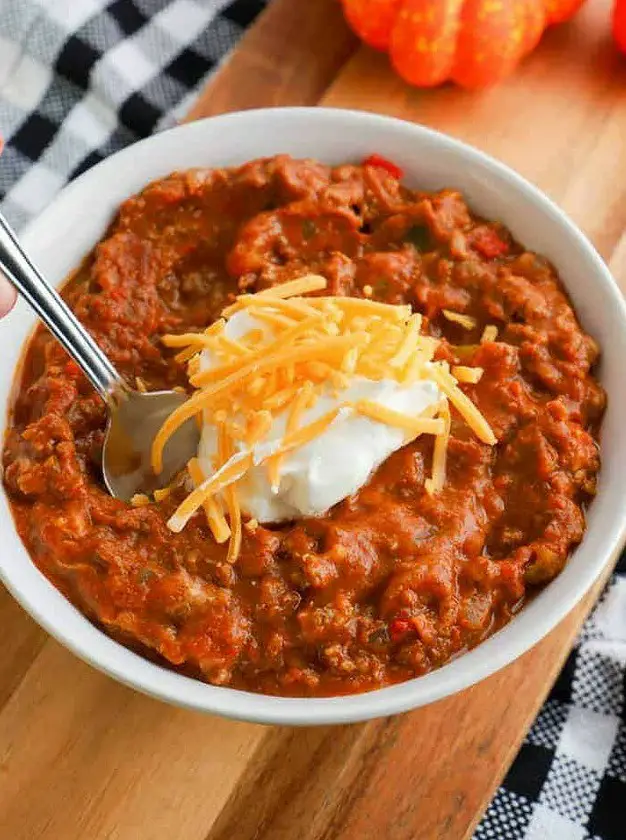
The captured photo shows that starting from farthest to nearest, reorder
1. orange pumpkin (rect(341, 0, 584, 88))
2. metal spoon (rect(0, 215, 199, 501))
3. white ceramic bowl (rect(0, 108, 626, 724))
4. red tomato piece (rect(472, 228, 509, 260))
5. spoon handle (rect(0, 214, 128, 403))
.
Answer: orange pumpkin (rect(341, 0, 584, 88)), red tomato piece (rect(472, 228, 509, 260)), metal spoon (rect(0, 215, 199, 501)), spoon handle (rect(0, 214, 128, 403)), white ceramic bowl (rect(0, 108, 626, 724))

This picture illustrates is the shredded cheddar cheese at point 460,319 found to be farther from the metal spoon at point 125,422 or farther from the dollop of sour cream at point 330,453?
Answer: the metal spoon at point 125,422

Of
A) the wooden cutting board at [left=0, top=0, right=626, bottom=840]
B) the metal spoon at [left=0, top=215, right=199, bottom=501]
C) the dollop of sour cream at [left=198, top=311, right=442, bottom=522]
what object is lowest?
the wooden cutting board at [left=0, top=0, right=626, bottom=840]

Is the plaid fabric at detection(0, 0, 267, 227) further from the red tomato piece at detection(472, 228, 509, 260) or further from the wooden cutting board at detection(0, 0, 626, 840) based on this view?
the wooden cutting board at detection(0, 0, 626, 840)

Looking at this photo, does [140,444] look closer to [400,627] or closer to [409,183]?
[400,627]

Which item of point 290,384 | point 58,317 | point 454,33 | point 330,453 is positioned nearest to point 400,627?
point 330,453

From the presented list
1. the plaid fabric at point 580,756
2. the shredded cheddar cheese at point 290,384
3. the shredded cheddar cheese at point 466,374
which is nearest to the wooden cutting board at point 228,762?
the plaid fabric at point 580,756

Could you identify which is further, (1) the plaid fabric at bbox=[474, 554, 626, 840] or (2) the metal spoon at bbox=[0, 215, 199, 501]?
(1) the plaid fabric at bbox=[474, 554, 626, 840]

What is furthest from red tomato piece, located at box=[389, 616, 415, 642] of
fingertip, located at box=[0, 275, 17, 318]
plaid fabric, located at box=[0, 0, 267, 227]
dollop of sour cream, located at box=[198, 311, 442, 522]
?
plaid fabric, located at box=[0, 0, 267, 227]
